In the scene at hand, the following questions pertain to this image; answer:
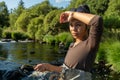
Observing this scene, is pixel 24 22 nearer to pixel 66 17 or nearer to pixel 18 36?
pixel 18 36

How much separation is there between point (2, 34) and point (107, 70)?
39.9m

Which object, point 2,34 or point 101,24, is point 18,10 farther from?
point 101,24

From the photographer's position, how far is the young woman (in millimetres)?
2689

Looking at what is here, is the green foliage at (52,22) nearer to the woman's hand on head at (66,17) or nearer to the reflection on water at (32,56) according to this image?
the reflection on water at (32,56)

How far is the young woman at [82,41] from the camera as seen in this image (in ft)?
8.82

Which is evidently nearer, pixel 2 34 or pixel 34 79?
pixel 34 79

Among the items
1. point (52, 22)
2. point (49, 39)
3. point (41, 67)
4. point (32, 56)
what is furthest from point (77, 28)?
point (52, 22)

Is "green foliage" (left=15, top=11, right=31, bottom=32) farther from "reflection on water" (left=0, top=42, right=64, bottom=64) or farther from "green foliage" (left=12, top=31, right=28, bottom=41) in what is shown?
"reflection on water" (left=0, top=42, right=64, bottom=64)

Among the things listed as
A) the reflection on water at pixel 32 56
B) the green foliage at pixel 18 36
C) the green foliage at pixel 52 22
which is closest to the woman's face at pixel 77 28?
the reflection on water at pixel 32 56

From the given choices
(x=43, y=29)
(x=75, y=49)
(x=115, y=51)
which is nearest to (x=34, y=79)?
(x=115, y=51)

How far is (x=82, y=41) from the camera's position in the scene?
2.83 metres

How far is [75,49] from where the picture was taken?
2.81 metres

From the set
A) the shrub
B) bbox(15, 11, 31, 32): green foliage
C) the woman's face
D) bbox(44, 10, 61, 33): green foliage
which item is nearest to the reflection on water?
the shrub

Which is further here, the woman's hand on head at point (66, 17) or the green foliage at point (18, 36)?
the green foliage at point (18, 36)
